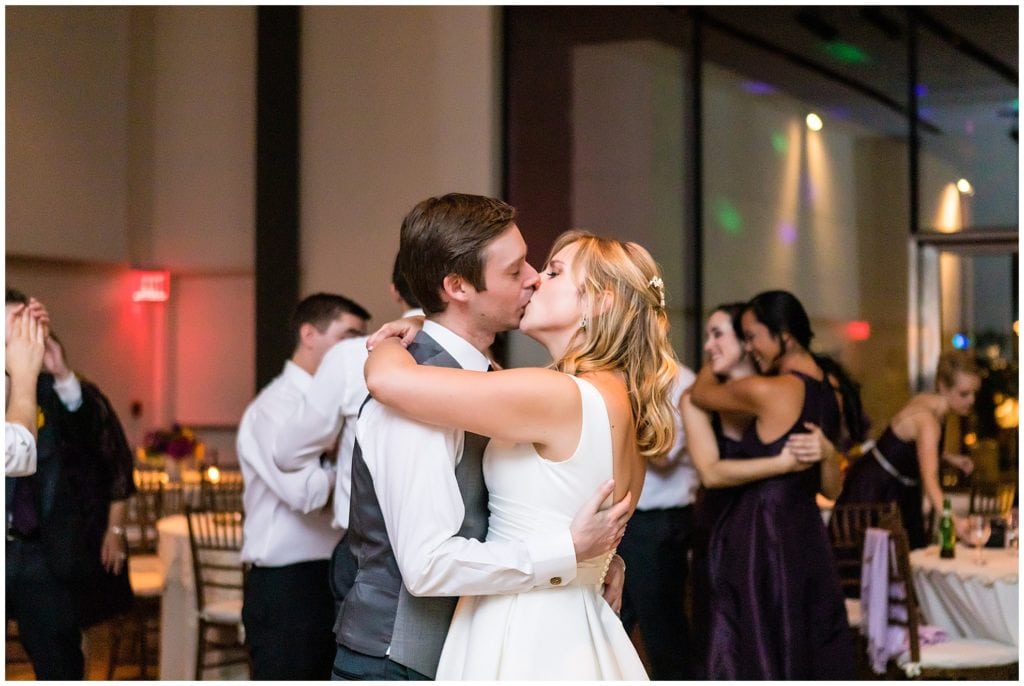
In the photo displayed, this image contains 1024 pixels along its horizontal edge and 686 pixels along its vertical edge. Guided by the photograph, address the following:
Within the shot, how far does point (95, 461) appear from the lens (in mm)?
4539

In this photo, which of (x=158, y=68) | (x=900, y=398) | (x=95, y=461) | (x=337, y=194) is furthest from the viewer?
(x=158, y=68)

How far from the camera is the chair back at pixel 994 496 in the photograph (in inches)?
258

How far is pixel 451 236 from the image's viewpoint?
7.07 feet

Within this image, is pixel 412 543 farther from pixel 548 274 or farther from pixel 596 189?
pixel 596 189

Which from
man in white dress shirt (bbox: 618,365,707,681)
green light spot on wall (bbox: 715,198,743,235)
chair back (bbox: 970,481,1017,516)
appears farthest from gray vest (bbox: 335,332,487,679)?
green light spot on wall (bbox: 715,198,743,235)

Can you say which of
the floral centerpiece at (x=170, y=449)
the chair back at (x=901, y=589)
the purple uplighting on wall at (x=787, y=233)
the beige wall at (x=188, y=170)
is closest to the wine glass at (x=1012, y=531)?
the chair back at (x=901, y=589)

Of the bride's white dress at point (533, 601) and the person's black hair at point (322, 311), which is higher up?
the person's black hair at point (322, 311)

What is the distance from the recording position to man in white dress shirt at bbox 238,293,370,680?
4.05 meters

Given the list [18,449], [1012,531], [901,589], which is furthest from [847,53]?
[18,449]

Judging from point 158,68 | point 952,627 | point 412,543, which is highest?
point 158,68

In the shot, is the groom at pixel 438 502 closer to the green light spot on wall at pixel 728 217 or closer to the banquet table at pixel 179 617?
the banquet table at pixel 179 617

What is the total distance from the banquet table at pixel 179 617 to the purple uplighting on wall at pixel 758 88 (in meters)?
4.43

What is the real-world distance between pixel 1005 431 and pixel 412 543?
20.9 ft

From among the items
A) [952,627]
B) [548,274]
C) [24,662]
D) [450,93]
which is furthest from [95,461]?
[450,93]
